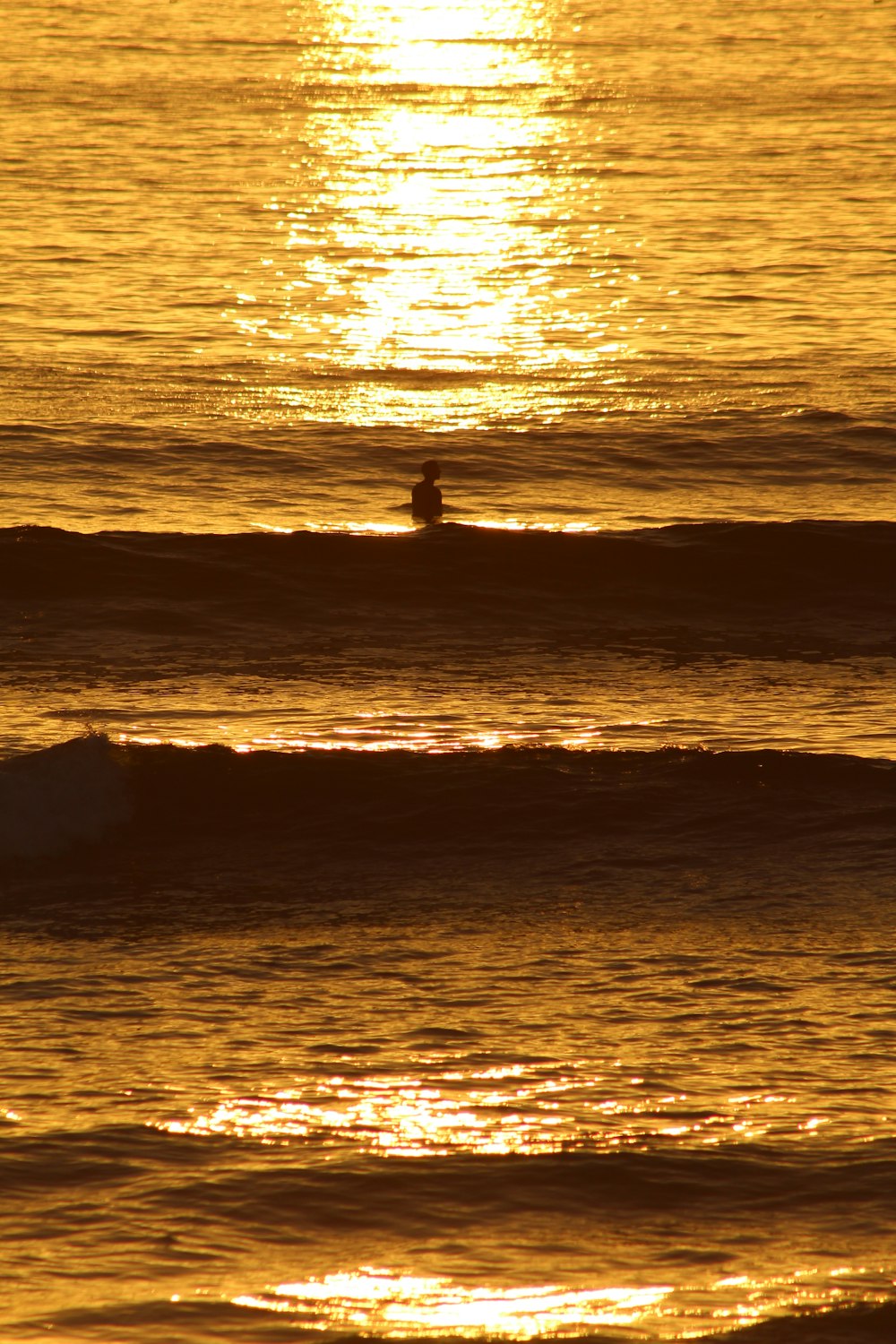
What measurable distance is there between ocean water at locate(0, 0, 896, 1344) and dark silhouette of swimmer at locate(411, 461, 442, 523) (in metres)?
0.24

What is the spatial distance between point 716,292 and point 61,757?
73.3ft

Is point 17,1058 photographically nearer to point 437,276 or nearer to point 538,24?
point 437,276

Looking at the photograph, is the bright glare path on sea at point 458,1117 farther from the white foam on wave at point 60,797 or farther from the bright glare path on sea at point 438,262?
the bright glare path on sea at point 438,262

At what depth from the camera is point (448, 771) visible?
1388cm

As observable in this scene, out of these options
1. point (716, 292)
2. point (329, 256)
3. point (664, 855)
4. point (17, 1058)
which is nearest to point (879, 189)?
point (716, 292)

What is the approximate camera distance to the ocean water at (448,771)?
25.8ft

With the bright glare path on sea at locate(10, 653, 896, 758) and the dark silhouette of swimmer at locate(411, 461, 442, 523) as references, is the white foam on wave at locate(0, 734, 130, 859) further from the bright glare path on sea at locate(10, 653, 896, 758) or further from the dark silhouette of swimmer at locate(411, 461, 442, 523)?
the dark silhouette of swimmer at locate(411, 461, 442, 523)

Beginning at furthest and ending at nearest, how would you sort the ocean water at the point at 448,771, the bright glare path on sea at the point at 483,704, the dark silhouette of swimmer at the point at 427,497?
the dark silhouette of swimmer at the point at 427,497 < the bright glare path on sea at the point at 483,704 < the ocean water at the point at 448,771

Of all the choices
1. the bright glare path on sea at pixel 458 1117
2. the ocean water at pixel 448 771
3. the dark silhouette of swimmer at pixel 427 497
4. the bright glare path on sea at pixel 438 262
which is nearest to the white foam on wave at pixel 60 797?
the ocean water at pixel 448 771

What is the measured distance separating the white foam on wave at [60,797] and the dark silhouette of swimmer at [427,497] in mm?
8098

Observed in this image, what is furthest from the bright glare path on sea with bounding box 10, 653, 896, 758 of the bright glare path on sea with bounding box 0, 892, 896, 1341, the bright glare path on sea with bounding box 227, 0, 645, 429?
the bright glare path on sea with bounding box 227, 0, 645, 429

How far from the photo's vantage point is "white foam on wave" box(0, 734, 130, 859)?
1279 cm

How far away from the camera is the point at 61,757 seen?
44.1 feet

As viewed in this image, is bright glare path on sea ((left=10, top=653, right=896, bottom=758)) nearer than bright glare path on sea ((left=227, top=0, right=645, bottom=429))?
Yes
